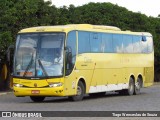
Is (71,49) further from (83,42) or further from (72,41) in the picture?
(83,42)

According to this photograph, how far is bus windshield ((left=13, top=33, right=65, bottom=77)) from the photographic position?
24.4 metres

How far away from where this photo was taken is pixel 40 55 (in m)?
24.6

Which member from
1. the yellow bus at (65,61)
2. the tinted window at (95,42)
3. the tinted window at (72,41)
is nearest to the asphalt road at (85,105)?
the yellow bus at (65,61)

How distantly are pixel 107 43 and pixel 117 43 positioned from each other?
1.34m

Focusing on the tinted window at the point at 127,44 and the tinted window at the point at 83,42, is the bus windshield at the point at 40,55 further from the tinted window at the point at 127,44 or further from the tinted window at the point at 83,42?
the tinted window at the point at 127,44

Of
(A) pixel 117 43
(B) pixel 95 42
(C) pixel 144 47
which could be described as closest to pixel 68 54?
(B) pixel 95 42

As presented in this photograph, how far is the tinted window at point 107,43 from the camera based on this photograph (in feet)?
92.7

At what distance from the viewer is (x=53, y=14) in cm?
3753

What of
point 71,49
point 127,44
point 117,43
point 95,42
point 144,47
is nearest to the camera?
point 71,49

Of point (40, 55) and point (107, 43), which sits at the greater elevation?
point (107, 43)

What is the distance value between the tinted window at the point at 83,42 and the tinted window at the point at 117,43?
10.6 ft

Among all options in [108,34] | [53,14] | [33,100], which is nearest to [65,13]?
[53,14]

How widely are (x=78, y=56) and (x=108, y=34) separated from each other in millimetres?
3835

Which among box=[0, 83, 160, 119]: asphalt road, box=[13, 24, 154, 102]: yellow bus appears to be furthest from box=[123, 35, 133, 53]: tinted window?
box=[0, 83, 160, 119]: asphalt road
